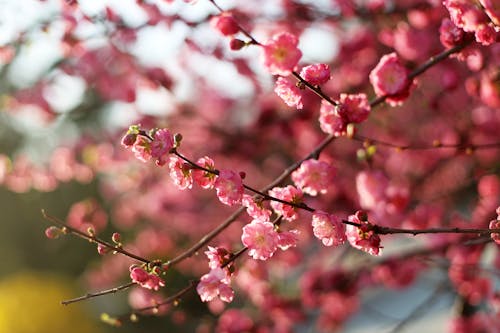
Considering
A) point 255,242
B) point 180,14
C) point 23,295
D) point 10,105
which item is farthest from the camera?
point 23,295

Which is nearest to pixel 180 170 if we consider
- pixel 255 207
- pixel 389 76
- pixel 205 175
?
pixel 205 175

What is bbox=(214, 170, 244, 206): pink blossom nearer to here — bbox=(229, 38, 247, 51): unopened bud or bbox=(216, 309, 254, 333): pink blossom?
bbox=(229, 38, 247, 51): unopened bud

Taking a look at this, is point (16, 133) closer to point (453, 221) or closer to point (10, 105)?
point (10, 105)

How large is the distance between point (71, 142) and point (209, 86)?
1.47 metres

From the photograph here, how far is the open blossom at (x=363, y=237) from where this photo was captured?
1.40 meters

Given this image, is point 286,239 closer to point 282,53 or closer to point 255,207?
point 255,207

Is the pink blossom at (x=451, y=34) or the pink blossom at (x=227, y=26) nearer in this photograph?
the pink blossom at (x=227, y=26)

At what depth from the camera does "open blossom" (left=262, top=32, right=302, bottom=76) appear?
53.9 inches

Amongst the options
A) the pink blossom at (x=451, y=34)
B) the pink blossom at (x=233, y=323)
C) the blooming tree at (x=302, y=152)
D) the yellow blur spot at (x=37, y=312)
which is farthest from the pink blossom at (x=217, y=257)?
the yellow blur spot at (x=37, y=312)

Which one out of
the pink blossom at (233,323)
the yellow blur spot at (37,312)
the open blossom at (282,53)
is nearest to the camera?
the open blossom at (282,53)

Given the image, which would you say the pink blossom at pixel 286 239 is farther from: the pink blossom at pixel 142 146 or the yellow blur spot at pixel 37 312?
the yellow blur spot at pixel 37 312

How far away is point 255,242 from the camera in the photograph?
144 cm

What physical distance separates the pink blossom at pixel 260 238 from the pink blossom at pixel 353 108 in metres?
0.35

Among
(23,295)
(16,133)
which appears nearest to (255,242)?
(23,295)
